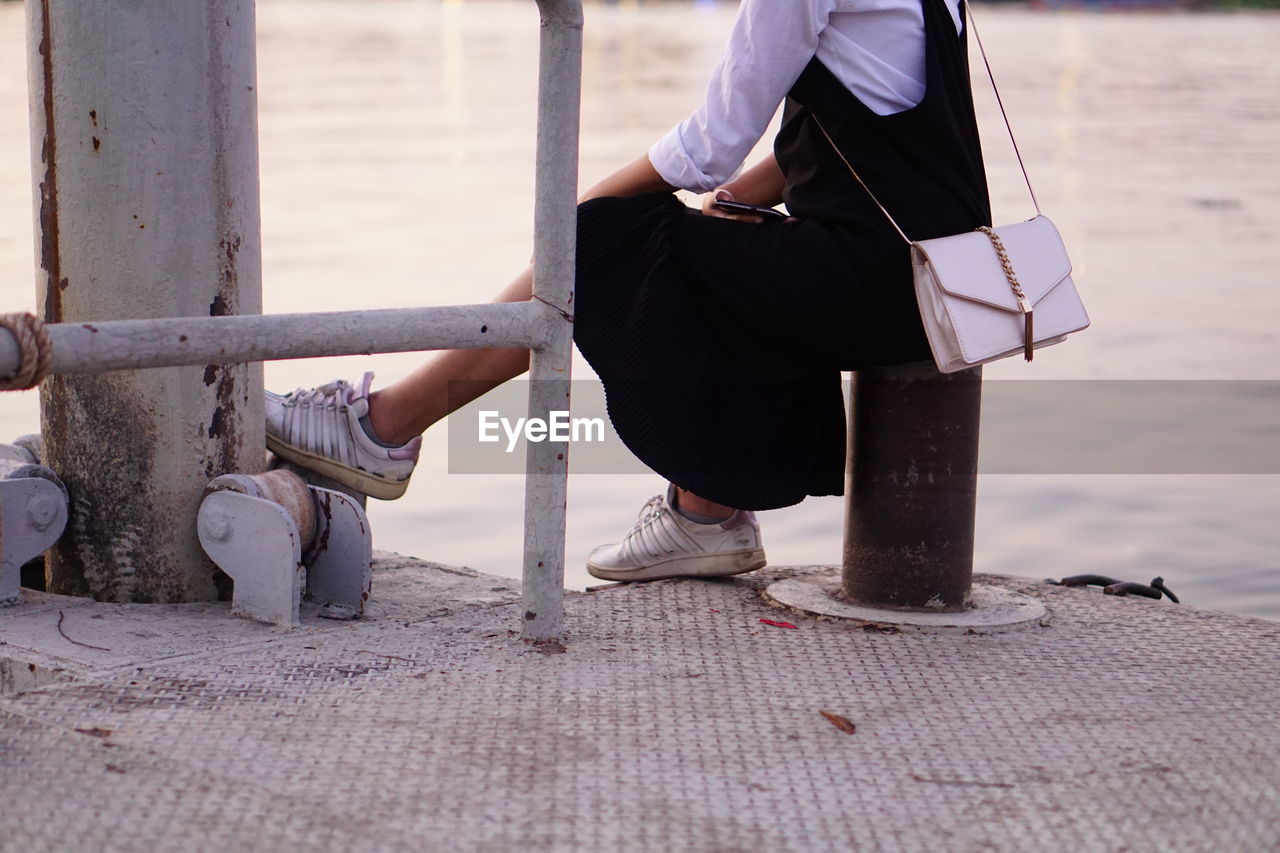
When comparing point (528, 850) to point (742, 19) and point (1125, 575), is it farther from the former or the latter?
point (1125, 575)

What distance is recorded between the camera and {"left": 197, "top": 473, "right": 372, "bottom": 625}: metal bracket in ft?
8.34

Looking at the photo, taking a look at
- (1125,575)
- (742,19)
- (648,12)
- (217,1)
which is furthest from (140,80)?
(648,12)

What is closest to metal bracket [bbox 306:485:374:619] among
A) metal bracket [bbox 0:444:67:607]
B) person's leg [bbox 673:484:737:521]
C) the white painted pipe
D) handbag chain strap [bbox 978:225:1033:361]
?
metal bracket [bbox 0:444:67:607]

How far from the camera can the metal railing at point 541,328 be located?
6.99 feet

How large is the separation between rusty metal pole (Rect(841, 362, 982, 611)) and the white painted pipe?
709mm

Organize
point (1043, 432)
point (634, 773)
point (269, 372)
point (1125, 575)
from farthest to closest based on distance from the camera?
1. point (269, 372)
2. point (1043, 432)
3. point (1125, 575)
4. point (634, 773)

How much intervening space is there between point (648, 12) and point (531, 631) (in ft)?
180

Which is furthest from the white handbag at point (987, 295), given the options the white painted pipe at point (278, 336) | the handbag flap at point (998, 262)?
the white painted pipe at point (278, 336)

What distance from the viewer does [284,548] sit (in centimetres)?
253

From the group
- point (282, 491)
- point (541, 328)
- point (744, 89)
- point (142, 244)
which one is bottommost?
point (282, 491)

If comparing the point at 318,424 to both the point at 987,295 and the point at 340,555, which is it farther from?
the point at 987,295

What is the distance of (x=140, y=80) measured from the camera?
254cm

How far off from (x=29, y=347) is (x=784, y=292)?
1.30m

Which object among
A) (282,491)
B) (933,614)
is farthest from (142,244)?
(933,614)
